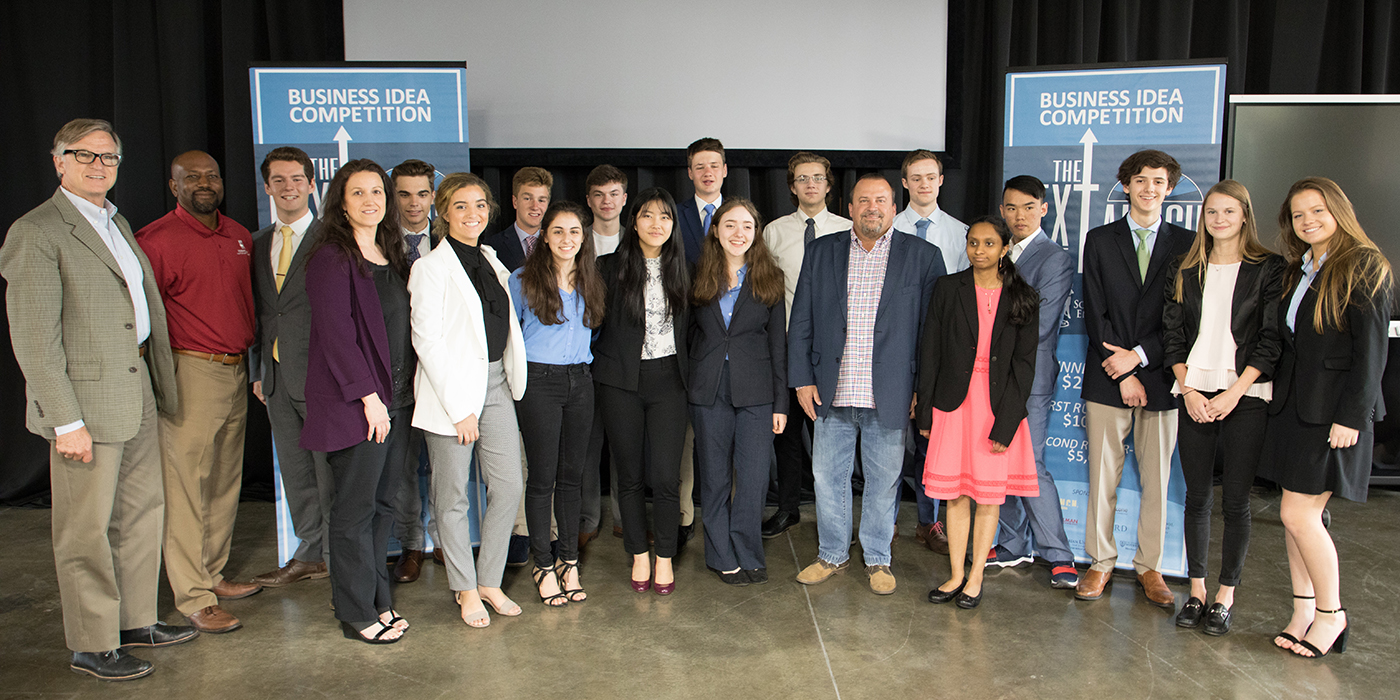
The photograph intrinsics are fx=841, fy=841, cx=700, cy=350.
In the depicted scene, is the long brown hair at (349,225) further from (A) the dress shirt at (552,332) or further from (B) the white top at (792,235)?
(B) the white top at (792,235)

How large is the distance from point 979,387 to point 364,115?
2.80 metres

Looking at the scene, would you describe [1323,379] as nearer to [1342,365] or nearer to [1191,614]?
[1342,365]

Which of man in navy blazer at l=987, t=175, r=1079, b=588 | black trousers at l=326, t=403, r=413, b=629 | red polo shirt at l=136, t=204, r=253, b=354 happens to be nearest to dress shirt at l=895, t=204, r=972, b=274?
man in navy blazer at l=987, t=175, r=1079, b=588

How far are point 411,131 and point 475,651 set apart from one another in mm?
2201

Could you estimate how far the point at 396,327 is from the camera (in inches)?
109

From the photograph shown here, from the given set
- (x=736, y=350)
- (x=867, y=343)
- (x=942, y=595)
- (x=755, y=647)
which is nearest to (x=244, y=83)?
(x=736, y=350)

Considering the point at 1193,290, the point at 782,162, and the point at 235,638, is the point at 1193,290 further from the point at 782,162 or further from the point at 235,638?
the point at 235,638

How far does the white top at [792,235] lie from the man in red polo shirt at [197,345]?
212cm

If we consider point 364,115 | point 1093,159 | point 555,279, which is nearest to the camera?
point 555,279

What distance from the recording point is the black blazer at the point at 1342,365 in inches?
99.5

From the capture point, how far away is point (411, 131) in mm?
3672

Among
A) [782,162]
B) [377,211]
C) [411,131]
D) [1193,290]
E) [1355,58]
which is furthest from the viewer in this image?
[1355,58]

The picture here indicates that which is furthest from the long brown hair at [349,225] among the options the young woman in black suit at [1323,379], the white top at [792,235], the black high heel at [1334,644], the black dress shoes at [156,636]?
the black high heel at [1334,644]

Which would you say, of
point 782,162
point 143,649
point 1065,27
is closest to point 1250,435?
point 782,162
